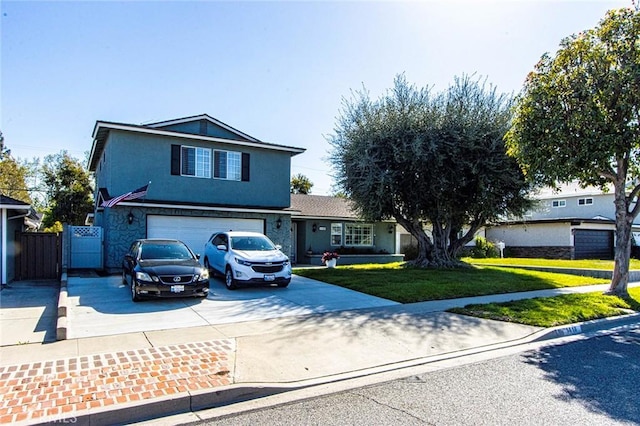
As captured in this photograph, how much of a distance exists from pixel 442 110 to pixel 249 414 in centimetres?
1596

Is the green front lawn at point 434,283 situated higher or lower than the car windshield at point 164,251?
lower

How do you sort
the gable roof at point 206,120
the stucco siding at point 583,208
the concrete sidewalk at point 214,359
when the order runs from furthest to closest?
the stucco siding at point 583,208 < the gable roof at point 206,120 < the concrete sidewalk at point 214,359

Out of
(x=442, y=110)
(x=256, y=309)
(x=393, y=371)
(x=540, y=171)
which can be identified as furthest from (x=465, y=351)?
(x=442, y=110)

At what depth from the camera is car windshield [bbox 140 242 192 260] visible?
1125 centimetres

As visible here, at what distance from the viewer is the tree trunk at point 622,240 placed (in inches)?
476

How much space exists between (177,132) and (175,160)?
115 cm

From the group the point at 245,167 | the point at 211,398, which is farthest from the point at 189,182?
the point at 211,398

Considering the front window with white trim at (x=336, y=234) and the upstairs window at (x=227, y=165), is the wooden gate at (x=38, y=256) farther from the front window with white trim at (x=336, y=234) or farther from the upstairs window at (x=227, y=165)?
the front window with white trim at (x=336, y=234)

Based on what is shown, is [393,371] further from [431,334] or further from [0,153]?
[0,153]

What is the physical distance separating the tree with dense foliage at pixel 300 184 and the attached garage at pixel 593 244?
31.5m

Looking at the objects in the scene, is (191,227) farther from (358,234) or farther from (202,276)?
(358,234)

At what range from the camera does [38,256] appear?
596 inches

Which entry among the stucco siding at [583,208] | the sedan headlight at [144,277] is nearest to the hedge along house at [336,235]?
the stucco siding at [583,208]

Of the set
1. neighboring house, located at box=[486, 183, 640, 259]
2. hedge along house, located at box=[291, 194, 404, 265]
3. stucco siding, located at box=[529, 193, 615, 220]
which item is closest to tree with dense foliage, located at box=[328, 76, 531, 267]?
hedge along house, located at box=[291, 194, 404, 265]
